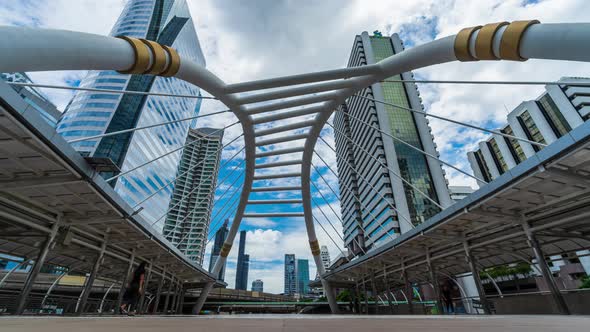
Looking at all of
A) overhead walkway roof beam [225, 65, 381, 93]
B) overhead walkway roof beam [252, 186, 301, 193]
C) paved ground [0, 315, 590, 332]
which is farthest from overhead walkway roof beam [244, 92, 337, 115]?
paved ground [0, 315, 590, 332]

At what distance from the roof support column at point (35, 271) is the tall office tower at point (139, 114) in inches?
1853

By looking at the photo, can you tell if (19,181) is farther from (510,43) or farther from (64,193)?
(510,43)

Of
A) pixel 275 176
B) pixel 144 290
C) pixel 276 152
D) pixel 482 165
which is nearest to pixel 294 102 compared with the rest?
pixel 276 152

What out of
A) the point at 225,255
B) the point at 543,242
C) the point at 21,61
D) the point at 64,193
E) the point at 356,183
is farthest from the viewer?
the point at 356,183

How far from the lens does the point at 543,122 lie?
5116cm

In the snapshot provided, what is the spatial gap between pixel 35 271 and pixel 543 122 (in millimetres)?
69235

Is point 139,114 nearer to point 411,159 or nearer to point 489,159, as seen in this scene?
point 411,159

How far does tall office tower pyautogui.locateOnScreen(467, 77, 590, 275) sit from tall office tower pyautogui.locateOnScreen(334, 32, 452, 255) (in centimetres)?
1308

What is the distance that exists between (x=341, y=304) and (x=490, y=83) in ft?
146

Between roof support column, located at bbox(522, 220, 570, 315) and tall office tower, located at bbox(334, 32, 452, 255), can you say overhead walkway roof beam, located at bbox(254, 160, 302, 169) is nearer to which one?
roof support column, located at bbox(522, 220, 570, 315)

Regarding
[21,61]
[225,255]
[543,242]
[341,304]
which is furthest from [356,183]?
[21,61]

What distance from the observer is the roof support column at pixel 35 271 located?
26.9ft

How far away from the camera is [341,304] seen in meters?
45.1

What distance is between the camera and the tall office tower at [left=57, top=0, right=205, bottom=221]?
59406mm
